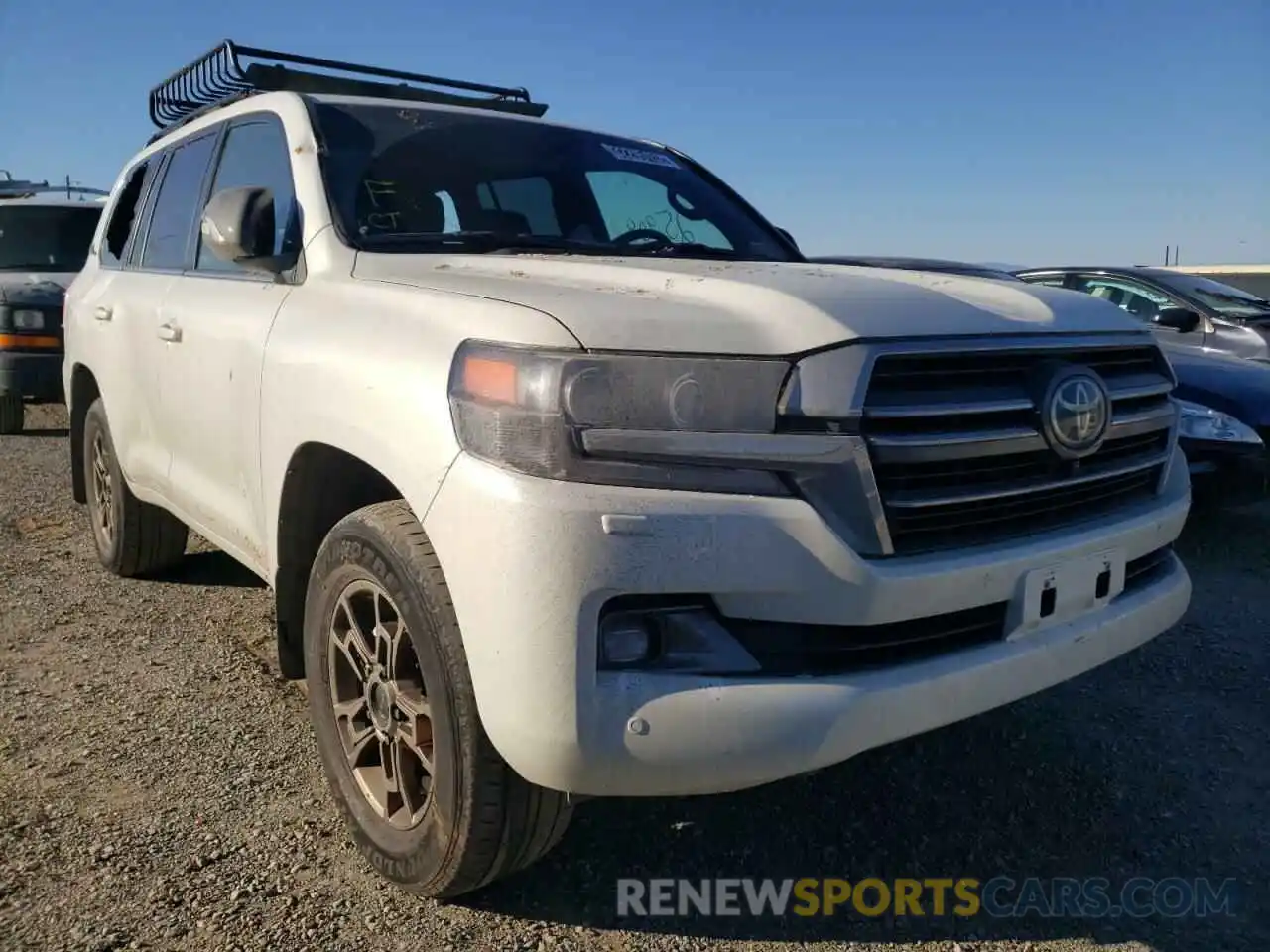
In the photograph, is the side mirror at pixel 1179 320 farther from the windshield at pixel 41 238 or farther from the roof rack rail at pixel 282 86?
the windshield at pixel 41 238

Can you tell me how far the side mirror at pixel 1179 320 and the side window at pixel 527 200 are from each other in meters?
5.76

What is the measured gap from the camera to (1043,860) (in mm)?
2469

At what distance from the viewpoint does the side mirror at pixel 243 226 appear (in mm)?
2729

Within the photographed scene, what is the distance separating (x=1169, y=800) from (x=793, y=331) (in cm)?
180

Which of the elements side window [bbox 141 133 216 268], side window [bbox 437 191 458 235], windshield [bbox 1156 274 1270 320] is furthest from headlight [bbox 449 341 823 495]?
windshield [bbox 1156 274 1270 320]

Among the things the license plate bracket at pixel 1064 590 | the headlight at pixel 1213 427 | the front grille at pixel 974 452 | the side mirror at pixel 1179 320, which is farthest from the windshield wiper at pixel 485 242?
the side mirror at pixel 1179 320

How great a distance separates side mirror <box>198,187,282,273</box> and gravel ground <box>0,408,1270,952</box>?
1.37 meters

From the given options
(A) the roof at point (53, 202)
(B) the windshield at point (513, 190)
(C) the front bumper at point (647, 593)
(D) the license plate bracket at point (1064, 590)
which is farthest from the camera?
(A) the roof at point (53, 202)

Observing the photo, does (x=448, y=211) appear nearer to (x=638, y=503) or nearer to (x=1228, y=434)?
(x=638, y=503)

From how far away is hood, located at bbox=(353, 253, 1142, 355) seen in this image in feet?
6.24

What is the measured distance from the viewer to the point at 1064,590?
218 centimetres

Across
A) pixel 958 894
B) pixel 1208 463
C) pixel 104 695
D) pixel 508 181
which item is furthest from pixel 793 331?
pixel 1208 463

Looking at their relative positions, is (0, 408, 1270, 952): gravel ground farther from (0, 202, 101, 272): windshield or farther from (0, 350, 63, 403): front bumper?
(0, 202, 101, 272): windshield

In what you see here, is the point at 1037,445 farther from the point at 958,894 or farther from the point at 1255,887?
the point at 1255,887
